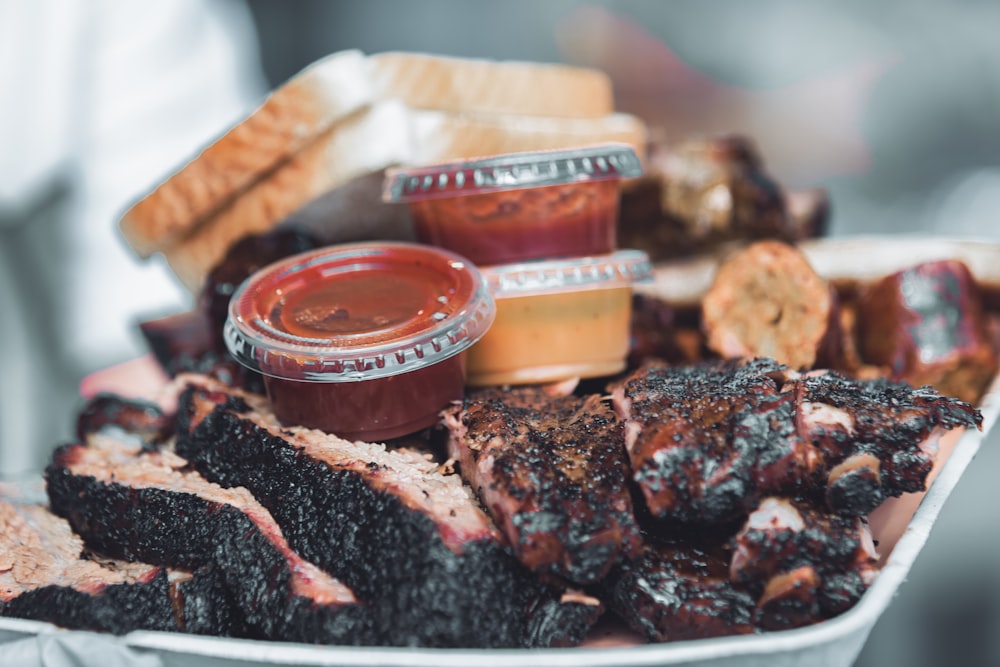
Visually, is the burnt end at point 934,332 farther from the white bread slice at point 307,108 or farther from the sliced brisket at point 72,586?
the sliced brisket at point 72,586

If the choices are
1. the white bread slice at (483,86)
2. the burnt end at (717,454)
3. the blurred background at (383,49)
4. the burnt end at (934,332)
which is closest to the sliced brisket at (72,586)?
the burnt end at (717,454)

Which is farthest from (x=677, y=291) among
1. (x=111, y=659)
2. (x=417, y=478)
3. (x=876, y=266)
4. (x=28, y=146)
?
(x=28, y=146)

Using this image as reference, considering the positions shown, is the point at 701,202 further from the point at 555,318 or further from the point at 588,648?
the point at 588,648

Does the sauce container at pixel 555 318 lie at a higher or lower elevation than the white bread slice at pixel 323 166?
lower

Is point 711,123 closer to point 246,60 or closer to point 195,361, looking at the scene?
point 246,60

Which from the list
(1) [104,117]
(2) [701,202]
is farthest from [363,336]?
(1) [104,117]

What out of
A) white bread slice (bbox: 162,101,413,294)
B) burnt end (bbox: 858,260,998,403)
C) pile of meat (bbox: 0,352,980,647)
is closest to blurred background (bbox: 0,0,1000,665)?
burnt end (bbox: 858,260,998,403)
